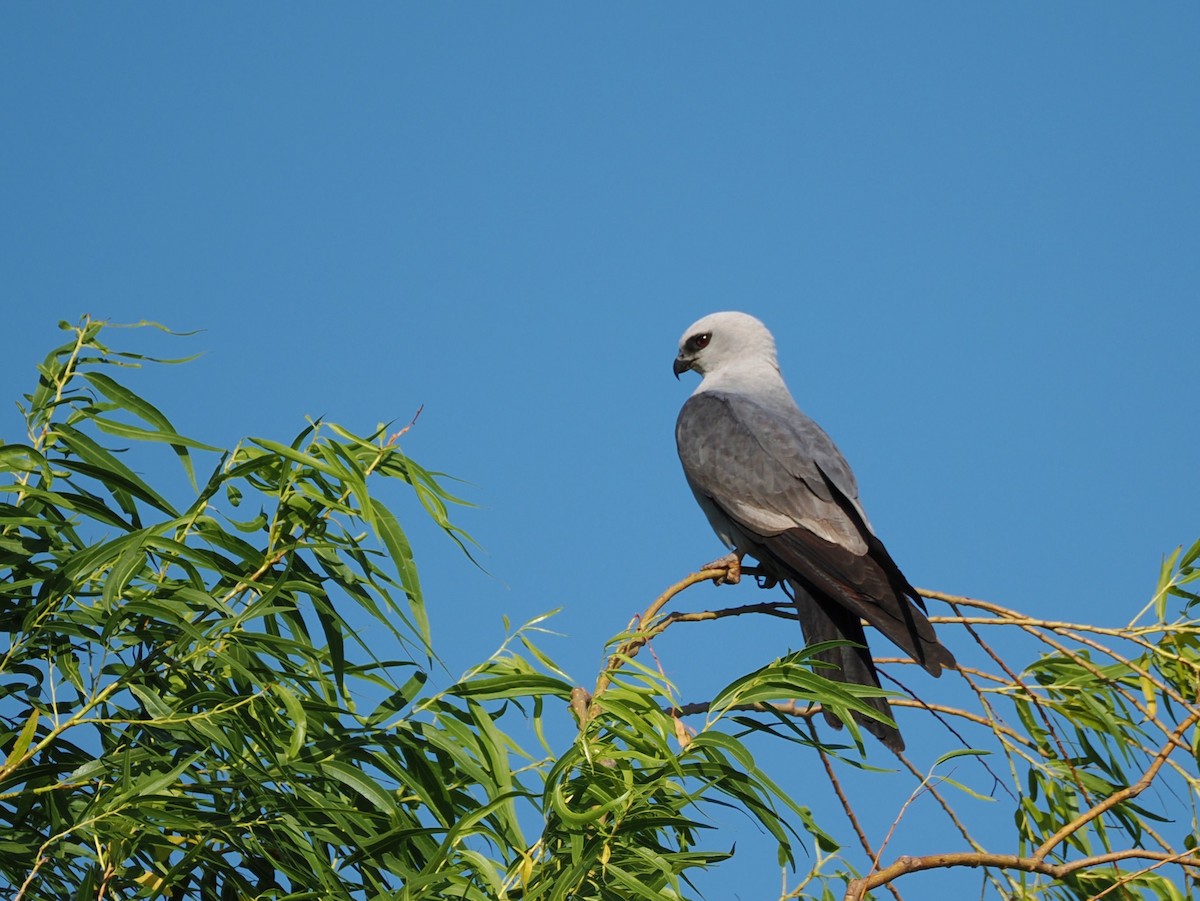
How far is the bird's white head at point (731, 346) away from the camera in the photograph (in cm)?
685

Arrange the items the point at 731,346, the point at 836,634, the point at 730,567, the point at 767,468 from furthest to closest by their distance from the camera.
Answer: the point at 731,346
the point at 767,468
the point at 730,567
the point at 836,634

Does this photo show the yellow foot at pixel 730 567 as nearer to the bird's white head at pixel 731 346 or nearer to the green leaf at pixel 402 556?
the bird's white head at pixel 731 346

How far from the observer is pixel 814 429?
5.70 meters

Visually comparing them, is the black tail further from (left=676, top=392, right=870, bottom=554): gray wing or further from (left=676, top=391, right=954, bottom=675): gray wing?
(left=676, top=392, right=870, bottom=554): gray wing

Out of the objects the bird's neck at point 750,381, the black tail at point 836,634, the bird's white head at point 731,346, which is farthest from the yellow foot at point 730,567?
the bird's white head at point 731,346

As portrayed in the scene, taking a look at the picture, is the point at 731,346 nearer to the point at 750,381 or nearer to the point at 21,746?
the point at 750,381

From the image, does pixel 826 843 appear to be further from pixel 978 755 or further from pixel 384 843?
pixel 384 843

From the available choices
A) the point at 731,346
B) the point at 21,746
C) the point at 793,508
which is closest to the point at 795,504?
the point at 793,508

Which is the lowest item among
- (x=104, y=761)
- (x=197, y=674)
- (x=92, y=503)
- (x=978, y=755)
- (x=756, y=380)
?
(x=104, y=761)

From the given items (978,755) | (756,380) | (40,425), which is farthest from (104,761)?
(756,380)

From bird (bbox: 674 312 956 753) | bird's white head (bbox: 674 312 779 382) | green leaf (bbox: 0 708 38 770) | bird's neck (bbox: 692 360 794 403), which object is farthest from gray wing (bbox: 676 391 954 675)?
green leaf (bbox: 0 708 38 770)

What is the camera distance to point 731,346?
6996 mm

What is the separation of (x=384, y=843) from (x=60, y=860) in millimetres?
711

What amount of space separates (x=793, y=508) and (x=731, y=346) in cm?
205
